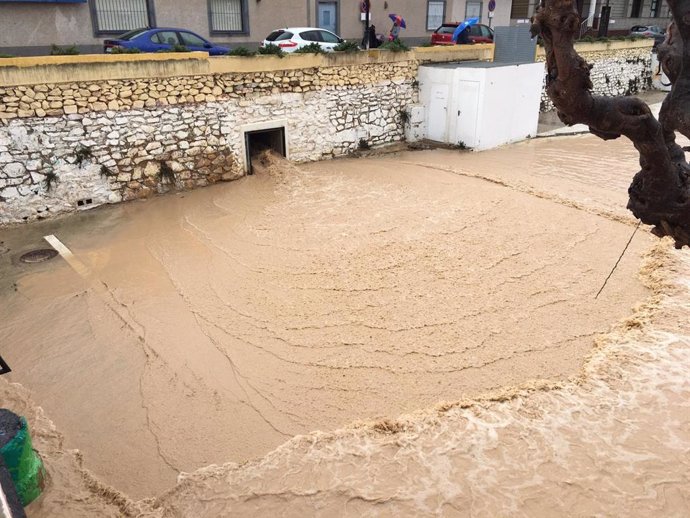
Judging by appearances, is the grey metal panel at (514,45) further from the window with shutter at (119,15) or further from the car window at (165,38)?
the window with shutter at (119,15)

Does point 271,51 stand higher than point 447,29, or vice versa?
point 447,29

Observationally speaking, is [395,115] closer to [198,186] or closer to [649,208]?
[198,186]

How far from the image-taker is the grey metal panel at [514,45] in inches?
673

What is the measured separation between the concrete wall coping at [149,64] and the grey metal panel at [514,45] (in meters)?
4.34

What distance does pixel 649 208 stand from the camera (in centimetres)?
378

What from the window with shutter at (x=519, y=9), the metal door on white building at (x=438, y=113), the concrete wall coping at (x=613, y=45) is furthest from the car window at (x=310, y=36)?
the window with shutter at (x=519, y=9)

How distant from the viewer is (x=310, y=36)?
16797 millimetres

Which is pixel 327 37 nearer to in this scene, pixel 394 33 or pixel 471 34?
pixel 471 34

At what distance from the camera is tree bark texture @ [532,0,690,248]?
3.28 meters

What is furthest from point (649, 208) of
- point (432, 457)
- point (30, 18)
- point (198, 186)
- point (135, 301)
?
point (30, 18)

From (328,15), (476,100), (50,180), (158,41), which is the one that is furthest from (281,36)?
(50,180)

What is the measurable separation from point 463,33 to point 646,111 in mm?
17614

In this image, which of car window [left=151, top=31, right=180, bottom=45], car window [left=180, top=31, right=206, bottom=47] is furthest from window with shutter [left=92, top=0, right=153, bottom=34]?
car window [left=151, top=31, right=180, bottom=45]

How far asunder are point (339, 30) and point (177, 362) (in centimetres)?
1843
